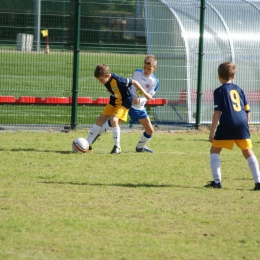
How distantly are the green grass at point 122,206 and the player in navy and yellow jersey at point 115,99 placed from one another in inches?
14.8

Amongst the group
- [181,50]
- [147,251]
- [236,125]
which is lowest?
[147,251]

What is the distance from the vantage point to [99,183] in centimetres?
879

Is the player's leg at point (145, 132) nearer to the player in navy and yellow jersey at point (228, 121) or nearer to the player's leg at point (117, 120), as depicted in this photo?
the player's leg at point (117, 120)

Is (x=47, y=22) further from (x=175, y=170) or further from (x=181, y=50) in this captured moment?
(x=175, y=170)

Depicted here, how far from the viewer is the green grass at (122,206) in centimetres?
590

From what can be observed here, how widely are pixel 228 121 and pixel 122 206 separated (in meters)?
1.86

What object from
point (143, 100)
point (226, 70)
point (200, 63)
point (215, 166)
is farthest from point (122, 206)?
point (200, 63)

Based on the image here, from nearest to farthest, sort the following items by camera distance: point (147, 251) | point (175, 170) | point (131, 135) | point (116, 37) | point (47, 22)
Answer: point (147, 251) → point (175, 170) → point (131, 135) → point (47, 22) → point (116, 37)

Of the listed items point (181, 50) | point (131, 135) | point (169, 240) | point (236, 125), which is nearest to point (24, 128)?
point (131, 135)

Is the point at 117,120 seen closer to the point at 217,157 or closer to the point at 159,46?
the point at 217,157

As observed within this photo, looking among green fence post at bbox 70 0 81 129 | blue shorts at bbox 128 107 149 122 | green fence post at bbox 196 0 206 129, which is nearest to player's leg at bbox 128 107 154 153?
blue shorts at bbox 128 107 149 122

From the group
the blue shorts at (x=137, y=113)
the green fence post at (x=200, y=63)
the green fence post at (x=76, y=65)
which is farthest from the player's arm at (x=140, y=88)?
the green fence post at (x=200, y=63)

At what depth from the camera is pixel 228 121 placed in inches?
332

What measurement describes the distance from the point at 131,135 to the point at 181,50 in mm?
2903
